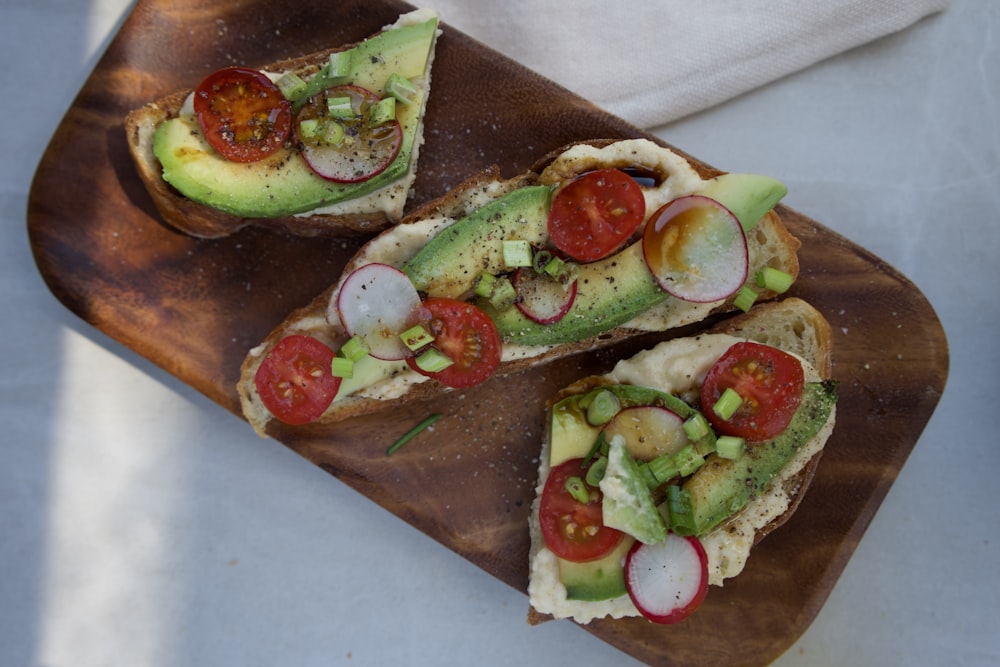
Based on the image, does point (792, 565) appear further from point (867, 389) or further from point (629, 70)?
point (629, 70)

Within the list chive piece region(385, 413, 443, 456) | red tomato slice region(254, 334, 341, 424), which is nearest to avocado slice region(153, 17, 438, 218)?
red tomato slice region(254, 334, 341, 424)

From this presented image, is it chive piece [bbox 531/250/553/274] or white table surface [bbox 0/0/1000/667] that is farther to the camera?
white table surface [bbox 0/0/1000/667]

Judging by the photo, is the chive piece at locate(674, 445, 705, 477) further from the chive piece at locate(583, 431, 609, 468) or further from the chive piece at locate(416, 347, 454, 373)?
the chive piece at locate(416, 347, 454, 373)

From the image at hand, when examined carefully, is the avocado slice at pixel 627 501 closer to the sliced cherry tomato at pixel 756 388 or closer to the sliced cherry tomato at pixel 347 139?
the sliced cherry tomato at pixel 756 388

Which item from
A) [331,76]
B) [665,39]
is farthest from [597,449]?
[665,39]

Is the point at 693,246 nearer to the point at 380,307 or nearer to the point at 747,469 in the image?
the point at 747,469

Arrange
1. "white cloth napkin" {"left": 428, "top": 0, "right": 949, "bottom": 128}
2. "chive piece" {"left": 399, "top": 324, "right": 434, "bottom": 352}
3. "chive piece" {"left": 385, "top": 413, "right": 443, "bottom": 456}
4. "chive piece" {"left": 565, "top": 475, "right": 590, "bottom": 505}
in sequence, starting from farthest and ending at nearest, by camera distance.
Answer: "white cloth napkin" {"left": 428, "top": 0, "right": 949, "bottom": 128} < "chive piece" {"left": 385, "top": 413, "right": 443, "bottom": 456} < "chive piece" {"left": 565, "top": 475, "right": 590, "bottom": 505} < "chive piece" {"left": 399, "top": 324, "right": 434, "bottom": 352}

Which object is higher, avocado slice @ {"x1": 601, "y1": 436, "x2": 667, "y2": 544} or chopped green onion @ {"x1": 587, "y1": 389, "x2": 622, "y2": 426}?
chopped green onion @ {"x1": 587, "y1": 389, "x2": 622, "y2": 426}
